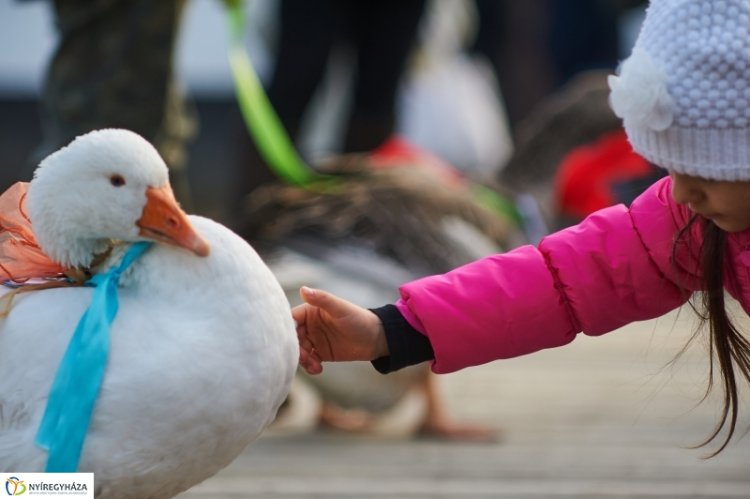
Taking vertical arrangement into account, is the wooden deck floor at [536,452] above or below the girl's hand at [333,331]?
below

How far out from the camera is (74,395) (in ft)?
5.60

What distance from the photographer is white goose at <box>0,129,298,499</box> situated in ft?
5.64

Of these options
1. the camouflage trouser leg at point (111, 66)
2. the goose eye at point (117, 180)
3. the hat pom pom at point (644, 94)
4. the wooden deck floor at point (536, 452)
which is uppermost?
the hat pom pom at point (644, 94)

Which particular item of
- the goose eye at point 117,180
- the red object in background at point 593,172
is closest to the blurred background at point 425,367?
the red object in background at point 593,172

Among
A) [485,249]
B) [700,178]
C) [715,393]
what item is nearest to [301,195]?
[485,249]

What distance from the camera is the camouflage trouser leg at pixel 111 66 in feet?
9.55

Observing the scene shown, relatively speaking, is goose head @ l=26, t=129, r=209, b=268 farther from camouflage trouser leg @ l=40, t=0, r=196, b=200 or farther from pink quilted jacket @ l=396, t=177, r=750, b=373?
camouflage trouser leg @ l=40, t=0, r=196, b=200

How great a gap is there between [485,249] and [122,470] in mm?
1866

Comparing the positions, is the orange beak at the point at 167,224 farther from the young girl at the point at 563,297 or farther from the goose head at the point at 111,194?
the young girl at the point at 563,297

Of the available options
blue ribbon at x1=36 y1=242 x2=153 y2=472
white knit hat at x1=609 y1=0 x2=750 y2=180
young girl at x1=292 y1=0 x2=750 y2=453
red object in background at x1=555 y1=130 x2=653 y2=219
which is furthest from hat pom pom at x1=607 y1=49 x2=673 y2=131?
red object in background at x1=555 y1=130 x2=653 y2=219

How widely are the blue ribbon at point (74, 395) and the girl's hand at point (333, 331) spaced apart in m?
0.38

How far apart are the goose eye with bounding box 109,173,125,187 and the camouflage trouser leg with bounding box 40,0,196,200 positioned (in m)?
1.10

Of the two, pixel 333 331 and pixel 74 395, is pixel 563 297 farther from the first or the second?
pixel 74 395

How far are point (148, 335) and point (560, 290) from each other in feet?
2.19
